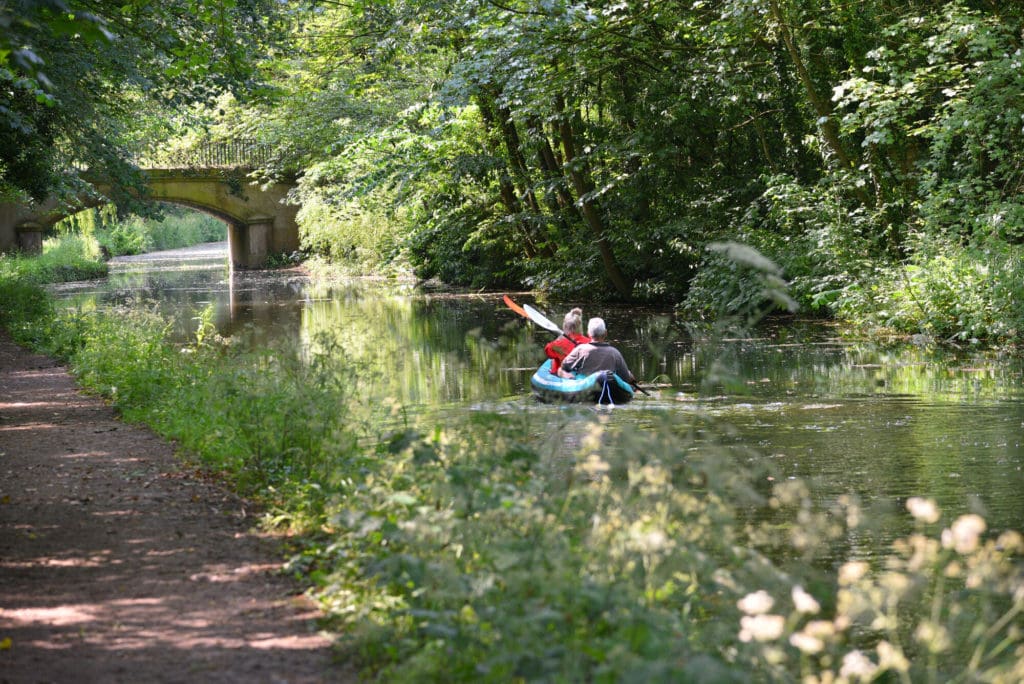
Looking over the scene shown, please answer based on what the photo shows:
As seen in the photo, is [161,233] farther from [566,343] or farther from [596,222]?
[566,343]

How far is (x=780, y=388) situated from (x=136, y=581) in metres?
8.96

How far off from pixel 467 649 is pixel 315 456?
330 centimetres

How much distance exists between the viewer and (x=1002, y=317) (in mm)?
15633

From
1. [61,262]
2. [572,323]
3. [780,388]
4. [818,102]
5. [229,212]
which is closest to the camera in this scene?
[780,388]

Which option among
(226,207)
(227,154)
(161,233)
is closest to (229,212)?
(226,207)

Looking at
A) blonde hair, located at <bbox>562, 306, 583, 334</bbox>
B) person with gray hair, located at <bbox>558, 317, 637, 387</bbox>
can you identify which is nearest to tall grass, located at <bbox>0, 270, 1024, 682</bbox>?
person with gray hair, located at <bbox>558, 317, 637, 387</bbox>

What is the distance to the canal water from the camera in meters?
8.43

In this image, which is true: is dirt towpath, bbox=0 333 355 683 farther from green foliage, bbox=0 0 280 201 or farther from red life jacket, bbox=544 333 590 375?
red life jacket, bbox=544 333 590 375

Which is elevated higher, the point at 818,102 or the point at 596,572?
the point at 818,102

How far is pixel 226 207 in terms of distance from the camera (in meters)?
46.2

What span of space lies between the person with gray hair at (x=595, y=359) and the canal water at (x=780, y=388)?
41 centimetres

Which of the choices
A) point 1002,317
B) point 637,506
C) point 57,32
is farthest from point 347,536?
point 1002,317

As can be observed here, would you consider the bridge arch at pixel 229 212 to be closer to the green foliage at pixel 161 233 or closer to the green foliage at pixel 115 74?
the green foliage at pixel 161 233

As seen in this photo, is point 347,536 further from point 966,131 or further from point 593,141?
point 593,141
